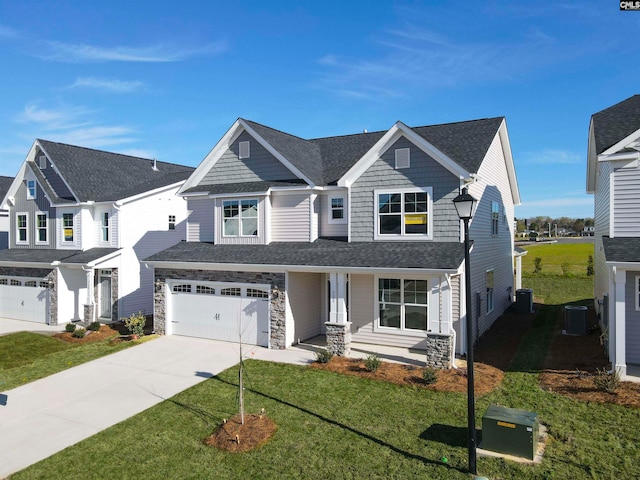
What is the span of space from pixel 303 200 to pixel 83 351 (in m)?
9.78

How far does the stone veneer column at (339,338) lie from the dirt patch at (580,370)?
5653mm

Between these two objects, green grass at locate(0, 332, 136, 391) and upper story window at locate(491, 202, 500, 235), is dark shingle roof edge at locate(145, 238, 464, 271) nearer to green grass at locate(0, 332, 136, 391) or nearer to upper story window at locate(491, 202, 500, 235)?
green grass at locate(0, 332, 136, 391)

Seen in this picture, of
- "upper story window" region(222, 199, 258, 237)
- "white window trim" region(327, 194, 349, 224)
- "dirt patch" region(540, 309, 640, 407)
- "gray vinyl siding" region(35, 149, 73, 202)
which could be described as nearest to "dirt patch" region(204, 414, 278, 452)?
"dirt patch" region(540, 309, 640, 407)

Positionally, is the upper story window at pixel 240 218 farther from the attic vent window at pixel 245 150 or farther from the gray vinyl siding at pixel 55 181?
the gray vinyl siding at pixel 55 181

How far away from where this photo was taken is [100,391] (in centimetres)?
1204

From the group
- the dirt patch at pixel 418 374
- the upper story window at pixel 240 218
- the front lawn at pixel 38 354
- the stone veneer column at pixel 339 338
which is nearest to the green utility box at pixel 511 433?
the dirt patch at pixel 418 374

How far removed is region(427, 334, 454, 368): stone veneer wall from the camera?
12828mm

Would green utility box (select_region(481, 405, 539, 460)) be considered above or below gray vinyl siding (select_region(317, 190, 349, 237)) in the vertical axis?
below

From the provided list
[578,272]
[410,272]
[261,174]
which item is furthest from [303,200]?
[578,272]

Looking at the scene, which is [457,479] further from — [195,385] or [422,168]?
[422,168]

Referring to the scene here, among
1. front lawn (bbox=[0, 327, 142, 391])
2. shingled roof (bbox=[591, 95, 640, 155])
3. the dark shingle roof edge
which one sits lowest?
front lawn (bbox=[0, 327, 142, 391])

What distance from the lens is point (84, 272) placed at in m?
22.1

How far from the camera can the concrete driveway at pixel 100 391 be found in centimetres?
941

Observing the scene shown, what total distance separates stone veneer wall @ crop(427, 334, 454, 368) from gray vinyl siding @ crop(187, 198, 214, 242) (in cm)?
1074
